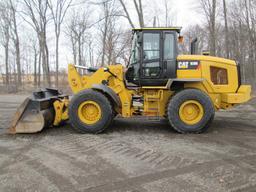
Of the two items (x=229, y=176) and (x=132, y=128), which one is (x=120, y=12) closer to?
(x=132, y=128)

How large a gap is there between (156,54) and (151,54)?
4.8 inches

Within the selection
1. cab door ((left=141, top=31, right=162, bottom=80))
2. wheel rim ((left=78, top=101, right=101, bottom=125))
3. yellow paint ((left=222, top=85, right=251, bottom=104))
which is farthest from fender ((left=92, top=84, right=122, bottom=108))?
yellow paint ((left=222, top=85, right=251, bottom=104))

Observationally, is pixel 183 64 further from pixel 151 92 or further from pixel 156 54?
pixel 151 92

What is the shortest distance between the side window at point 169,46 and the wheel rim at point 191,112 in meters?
1.19

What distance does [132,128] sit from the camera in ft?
24.1

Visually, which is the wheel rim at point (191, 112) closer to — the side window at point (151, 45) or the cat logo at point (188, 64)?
the cat logo at point (188, 64)

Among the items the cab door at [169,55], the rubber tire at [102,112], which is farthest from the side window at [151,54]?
the rubber tire at [102,112]

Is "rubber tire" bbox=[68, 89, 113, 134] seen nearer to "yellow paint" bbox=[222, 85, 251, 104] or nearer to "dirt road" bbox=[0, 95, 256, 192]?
"dirt road" bbox=[0, 95, 256, 192]

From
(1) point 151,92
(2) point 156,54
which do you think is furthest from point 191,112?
(2) point 156,54

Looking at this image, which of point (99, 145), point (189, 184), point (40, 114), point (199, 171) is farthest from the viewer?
point (40, 114)

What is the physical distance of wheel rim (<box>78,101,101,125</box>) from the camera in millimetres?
6656

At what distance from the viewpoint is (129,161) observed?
4.59 meters

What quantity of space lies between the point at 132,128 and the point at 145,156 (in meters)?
2.52

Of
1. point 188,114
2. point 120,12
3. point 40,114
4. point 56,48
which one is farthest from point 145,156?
point 56,48
